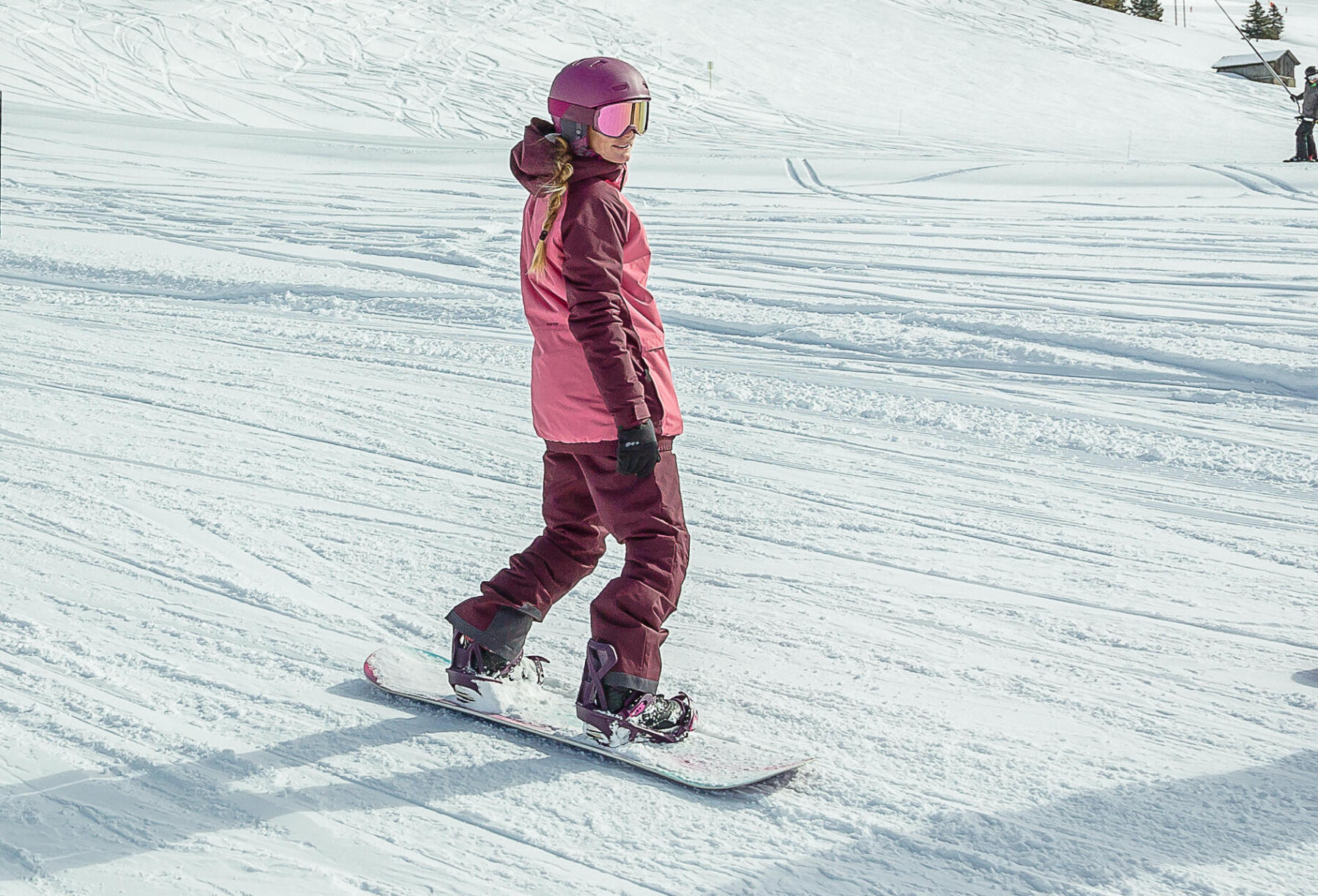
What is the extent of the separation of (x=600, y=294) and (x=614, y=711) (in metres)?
0.92

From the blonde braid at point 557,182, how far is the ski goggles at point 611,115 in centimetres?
7

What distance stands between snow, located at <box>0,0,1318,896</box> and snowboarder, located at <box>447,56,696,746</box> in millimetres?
218

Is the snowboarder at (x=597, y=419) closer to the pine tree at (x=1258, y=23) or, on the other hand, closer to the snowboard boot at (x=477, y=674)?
the snowboard boot at (x=477, y=674)

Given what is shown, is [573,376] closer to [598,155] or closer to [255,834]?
[598,155]

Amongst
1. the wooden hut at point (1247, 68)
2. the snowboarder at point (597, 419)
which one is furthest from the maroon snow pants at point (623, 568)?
the wooden hut at point (1247, 68)

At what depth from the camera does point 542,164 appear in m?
2.39

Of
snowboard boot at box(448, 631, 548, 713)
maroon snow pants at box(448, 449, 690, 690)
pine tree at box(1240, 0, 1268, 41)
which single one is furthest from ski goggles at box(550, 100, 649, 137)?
pine tree at box(1240, 0, 1268, 41)

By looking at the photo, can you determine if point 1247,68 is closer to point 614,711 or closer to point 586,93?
point 586,93

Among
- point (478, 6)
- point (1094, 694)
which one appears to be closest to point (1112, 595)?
point (1094, 694)

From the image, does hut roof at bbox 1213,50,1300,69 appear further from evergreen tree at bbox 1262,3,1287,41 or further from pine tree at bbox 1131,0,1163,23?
pine tree at bbox 1131,0,1163,23

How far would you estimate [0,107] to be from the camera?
711 inches

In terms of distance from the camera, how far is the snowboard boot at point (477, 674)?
285cm

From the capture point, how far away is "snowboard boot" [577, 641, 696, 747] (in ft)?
8.66

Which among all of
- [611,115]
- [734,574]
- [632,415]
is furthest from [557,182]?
[734,574]
